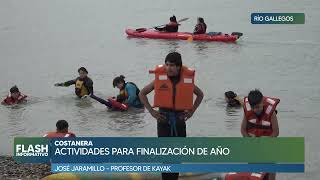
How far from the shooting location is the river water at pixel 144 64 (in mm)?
12562

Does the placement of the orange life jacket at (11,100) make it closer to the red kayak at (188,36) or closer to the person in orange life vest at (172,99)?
the person in orange life vest at (172,99)

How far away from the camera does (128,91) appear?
1291 cm

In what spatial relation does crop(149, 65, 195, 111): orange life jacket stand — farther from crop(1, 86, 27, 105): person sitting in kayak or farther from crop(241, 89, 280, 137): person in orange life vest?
crop(1, 86, 27, 105): person sitting in kayak

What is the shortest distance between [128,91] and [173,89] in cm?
618

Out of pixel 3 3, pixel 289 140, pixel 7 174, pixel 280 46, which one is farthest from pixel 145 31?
pixel 3 3

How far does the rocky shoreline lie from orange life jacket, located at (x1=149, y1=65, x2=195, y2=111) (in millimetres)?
2443

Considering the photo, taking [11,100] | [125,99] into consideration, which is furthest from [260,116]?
[11,100]

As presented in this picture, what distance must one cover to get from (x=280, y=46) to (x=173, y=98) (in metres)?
17.2

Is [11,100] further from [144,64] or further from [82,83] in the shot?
[144,64]

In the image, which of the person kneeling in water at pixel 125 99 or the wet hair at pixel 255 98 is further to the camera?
the person kneeling in water at pixel 125 99

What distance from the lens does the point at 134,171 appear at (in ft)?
24.0

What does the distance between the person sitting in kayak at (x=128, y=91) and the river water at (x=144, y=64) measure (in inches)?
9.5

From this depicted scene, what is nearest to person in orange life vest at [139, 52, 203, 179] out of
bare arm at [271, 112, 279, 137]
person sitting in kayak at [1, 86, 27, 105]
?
bare arm at [271, 112, 279, 137]

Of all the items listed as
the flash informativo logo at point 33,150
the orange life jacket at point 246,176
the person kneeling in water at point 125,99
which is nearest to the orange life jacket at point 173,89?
the orange life jacket at point 246,176
